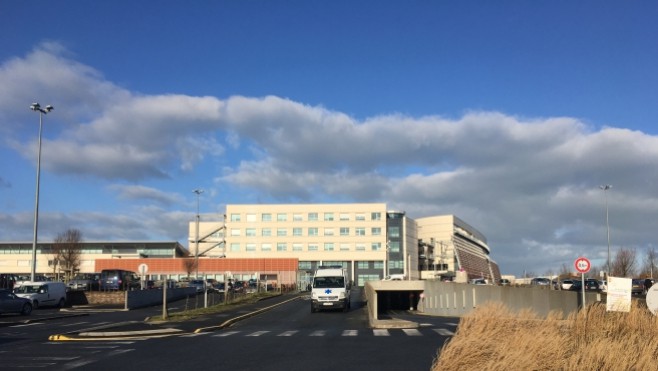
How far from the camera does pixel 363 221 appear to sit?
110m

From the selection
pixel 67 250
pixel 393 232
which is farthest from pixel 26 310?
pixel 393 232

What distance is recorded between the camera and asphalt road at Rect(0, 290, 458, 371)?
533 inches

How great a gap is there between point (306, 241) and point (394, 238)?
16549 millimetres

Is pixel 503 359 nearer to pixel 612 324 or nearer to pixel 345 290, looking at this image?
pixel 612 324

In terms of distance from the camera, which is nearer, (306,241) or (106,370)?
(106,370)

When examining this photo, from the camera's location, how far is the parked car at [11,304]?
3359cm

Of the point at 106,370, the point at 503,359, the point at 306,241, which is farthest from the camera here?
the point at 306,241

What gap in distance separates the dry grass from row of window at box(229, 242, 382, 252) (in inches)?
3936

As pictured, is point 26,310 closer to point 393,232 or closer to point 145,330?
point 145,330

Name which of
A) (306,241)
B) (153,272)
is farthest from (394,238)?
(153,272)

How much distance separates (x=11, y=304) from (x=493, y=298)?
90.8ft

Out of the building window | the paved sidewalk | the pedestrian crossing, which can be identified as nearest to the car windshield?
the paved sidewalk

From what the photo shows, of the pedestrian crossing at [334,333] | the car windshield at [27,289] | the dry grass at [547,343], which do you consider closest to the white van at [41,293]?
the car windshield at [27,289]

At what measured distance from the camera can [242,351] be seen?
52.6 ft
